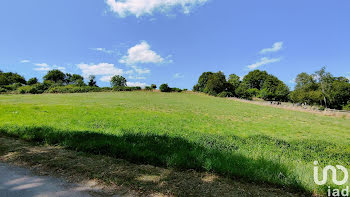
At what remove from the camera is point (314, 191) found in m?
3.08

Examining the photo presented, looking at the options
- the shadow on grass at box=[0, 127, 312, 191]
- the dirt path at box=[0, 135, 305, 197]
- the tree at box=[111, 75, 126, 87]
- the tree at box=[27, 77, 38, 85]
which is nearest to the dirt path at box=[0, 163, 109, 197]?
the dirt path at box=[0, 135, 305, 197]

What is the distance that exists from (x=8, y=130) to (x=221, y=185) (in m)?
9.56

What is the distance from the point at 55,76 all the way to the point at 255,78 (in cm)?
13108

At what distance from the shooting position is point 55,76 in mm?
100375

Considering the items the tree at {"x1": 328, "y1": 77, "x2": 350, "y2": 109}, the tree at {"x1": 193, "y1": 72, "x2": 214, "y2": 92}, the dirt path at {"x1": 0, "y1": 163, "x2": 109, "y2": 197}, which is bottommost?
the dirt path at {"x1": 0, "y1": 163, "x2": 109, "y2": 197}

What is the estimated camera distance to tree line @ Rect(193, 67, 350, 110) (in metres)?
58.6

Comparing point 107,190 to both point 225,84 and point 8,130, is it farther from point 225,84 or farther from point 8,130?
point 225,84

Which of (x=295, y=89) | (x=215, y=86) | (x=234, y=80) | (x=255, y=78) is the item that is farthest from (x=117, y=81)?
(x=295, y=89)

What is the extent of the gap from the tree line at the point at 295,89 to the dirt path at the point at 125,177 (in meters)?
61.6

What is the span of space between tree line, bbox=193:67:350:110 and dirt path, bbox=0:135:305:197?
2426 inches

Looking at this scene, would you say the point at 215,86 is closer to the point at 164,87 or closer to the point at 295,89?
the point at 164,87

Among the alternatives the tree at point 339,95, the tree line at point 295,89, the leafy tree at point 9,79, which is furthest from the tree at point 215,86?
the leafy tree at point 9,79

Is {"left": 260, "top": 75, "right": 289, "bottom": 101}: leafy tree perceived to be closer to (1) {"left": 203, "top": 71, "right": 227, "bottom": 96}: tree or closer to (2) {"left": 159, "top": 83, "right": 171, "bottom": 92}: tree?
(1) {"left": 203, "top": 71, "right": 227, "bottom": 96}: tree

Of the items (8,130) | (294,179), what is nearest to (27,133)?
(8,130)
